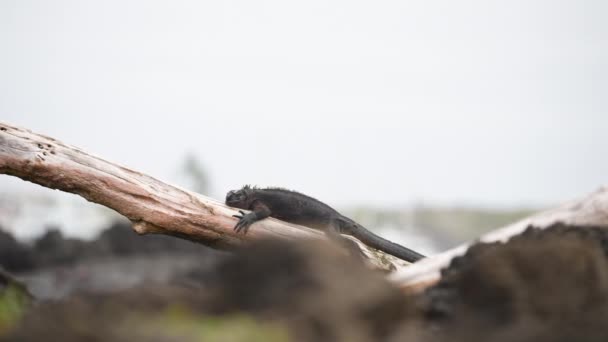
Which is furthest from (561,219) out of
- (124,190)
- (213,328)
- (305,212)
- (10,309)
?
(10,309)

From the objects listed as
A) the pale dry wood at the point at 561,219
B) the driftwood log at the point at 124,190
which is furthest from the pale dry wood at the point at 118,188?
the pale dry wood at the point at 561,219

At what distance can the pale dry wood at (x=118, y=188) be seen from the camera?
9.24 m

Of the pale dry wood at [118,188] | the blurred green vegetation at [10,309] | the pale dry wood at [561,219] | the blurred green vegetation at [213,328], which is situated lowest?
the blurred green vegetation at [10,309]

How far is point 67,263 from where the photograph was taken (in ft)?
75.8

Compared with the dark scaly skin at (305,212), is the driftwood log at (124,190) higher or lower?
lower

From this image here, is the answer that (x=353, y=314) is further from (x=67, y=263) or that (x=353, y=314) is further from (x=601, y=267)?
(x=67, y=263)

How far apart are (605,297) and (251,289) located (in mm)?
2772

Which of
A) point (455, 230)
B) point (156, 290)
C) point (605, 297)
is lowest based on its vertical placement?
point (156, 290)

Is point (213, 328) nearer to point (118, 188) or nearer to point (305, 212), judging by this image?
point (118, 188)

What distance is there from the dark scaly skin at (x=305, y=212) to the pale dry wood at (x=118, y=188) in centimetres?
99

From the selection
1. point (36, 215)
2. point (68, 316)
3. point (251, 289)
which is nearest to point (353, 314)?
point (251, 289)

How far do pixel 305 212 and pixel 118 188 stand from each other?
9.80 feet

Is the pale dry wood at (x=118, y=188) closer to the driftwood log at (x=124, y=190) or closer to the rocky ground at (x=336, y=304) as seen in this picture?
the driftwood log at (x=124, y=190)

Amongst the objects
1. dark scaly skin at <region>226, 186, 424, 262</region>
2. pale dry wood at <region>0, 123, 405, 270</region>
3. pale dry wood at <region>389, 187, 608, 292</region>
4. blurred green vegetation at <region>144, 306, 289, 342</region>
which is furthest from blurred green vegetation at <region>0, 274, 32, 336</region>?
dark scaly skin at <region>226, 186, 424, 262</region>
